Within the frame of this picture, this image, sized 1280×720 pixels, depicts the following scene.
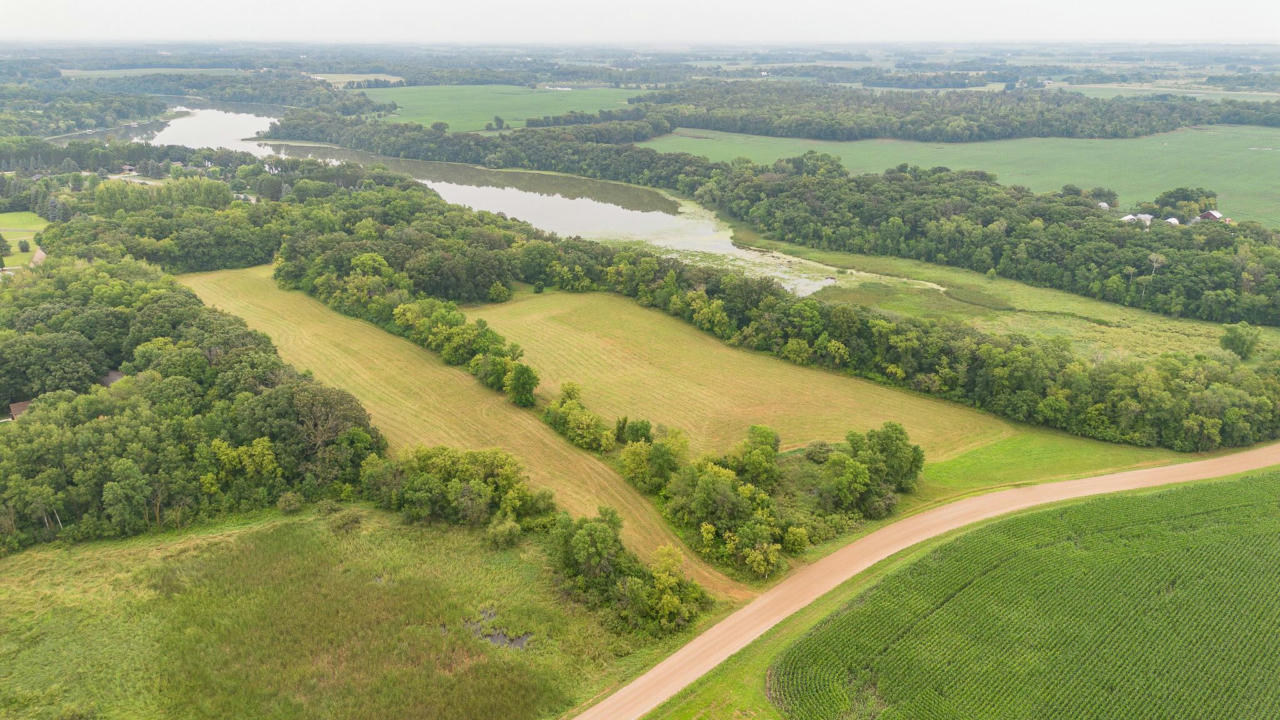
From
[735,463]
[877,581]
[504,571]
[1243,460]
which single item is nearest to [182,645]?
[504,571]

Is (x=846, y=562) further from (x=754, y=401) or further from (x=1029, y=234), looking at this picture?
(x=1029, y=234)

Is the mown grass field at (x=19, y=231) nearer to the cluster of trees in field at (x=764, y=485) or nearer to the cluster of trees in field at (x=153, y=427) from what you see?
the cluster of trees in field at (x=153, y=427)

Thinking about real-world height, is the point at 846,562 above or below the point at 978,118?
below

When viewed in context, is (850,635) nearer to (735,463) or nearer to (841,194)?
(735,463)

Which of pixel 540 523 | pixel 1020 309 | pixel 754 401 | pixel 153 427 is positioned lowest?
pixel 540 523

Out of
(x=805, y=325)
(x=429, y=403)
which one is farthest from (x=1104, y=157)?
(x=429, y=403)

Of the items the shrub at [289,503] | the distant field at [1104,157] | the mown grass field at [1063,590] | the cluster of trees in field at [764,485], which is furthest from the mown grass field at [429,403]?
the distant field at [1104,157]
